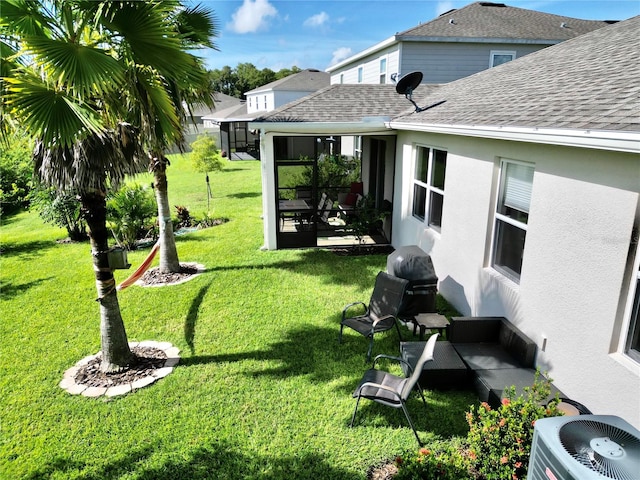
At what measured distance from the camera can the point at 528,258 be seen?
5.65 meters

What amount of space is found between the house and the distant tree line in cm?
4132

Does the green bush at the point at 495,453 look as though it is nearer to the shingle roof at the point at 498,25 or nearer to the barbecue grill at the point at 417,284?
the barbecue grill at the point at 417,284

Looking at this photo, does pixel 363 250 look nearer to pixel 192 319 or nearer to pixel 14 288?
pixel 192 319

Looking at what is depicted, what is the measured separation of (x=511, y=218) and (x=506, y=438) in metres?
3.53

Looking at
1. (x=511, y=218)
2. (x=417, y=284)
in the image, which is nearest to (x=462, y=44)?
(x=511, y=218)

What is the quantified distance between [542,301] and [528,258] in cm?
64

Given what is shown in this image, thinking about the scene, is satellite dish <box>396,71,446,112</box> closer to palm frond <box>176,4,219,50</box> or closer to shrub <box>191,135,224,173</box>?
palm frond <box>176,4,219,50</box>

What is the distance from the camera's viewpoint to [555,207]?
5.04 meters

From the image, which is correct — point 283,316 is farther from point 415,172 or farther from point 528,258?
point 415,172

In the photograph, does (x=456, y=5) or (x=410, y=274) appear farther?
(x=456, y=5)

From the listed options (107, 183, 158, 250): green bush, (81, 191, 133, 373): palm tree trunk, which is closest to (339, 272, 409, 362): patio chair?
(81, 191, 133, 373): palm tree trunk

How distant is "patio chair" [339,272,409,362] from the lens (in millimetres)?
6422

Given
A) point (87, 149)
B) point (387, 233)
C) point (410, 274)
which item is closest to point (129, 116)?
point (87, 149)

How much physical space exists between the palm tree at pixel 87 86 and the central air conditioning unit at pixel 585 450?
505 cm
